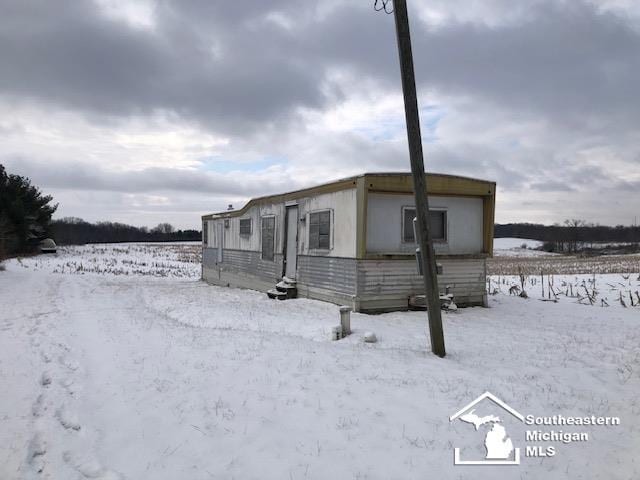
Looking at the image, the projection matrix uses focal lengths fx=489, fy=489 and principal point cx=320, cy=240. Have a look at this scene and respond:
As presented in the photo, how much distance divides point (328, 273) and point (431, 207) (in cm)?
304

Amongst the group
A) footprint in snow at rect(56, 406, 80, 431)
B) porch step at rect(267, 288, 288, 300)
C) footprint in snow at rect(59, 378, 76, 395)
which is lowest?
footprint in snow at rect(56, 406, 80, 431)

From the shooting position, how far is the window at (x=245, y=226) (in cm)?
1798

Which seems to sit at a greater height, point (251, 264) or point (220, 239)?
point (220, 239)

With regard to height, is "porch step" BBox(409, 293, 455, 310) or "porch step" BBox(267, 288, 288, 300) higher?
"porch step" BBox(409, 293, 455, 310)

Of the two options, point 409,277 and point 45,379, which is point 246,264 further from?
point 45,379

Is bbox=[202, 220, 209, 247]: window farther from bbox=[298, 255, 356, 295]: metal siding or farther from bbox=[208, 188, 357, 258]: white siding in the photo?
bbox=[298, 255, 356, 295]: metal siding

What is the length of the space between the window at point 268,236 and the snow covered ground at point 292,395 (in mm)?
5931

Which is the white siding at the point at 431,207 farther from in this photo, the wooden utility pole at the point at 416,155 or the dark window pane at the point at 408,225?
the wooden utility pole at the point at 416,155

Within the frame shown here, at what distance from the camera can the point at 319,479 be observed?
377cm

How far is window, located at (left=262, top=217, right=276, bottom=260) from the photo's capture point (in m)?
15.8

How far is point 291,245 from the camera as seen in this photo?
14578mm

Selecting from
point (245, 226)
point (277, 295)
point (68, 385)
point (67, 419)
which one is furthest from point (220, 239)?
point (67, 419)

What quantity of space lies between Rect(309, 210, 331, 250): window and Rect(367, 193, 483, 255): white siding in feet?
4.54

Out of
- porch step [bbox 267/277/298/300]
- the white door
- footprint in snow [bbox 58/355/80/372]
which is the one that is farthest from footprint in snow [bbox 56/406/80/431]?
the white door
